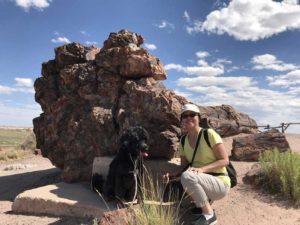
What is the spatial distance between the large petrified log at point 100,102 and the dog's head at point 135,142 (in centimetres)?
150

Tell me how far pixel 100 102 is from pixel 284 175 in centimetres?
441

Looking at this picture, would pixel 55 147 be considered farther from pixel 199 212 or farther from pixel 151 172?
pixel 199 212

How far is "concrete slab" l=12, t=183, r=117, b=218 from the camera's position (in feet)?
22.5

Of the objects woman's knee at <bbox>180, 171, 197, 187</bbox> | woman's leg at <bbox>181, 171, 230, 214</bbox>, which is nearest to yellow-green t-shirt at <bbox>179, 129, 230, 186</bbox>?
woman's leg at <bbox>181, 171, 230, 214</bbox>

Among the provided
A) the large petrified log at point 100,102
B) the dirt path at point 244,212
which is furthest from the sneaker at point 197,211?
the large petrified log at point 100,102

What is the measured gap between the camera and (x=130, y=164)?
6527 millimetres

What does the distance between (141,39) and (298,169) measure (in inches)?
197

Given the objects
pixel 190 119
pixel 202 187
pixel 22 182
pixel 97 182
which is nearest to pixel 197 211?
pixel 202 187

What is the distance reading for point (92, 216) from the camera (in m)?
6.78

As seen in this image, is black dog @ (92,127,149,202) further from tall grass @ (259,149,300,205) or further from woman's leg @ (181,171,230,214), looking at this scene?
tall grass @ (259,149,300,205)

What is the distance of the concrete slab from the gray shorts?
1.81 metres

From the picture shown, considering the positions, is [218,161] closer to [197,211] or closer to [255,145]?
[197,211]

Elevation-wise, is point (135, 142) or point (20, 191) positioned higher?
point (135, 142)

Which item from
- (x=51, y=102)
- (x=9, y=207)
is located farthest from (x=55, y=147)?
(x=9, y=207)
